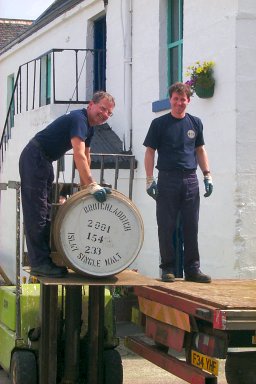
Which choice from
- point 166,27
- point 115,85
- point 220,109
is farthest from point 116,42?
point 220,109

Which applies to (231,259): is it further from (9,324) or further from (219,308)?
(219,308)

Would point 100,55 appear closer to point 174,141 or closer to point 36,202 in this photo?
point 174,141

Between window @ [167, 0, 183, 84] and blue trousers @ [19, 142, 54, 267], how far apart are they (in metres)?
5.19

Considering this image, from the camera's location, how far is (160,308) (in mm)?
6195

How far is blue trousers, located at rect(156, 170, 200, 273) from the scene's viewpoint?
23.1ft

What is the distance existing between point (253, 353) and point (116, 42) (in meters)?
7.75

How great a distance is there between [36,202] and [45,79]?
1085 cm

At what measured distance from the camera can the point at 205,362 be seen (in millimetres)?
5465

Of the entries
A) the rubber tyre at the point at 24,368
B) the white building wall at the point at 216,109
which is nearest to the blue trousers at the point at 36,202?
the rubber tyre at the point at 24,368

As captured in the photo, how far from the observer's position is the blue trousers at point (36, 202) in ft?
20.4

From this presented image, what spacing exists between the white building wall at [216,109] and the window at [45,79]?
14.3 ft

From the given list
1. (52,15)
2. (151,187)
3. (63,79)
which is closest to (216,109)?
(151,187)

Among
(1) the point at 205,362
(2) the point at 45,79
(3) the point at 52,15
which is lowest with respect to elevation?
(1) the point at 205,362

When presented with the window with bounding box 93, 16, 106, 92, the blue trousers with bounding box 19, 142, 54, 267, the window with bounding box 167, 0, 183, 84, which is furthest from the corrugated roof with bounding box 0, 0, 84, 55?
the blue trousers with bounding box 19, 142, 54, 267
